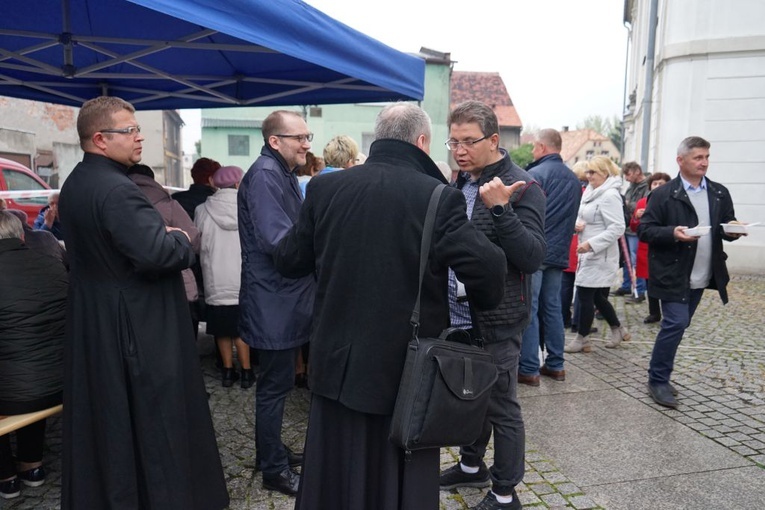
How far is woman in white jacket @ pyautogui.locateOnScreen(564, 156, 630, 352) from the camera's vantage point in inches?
213

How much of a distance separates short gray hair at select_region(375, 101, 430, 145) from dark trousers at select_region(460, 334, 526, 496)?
1.12 meters

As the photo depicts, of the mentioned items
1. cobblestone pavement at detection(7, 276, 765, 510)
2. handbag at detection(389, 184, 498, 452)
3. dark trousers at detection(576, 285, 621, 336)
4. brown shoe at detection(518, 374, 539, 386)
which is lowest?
cobblestone pavement at detection(7, 276, 765, 510)

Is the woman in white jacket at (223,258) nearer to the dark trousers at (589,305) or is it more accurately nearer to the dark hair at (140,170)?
the dark hair at (140,170)

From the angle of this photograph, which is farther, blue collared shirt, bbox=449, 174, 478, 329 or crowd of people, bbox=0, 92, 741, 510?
blue collared shirt, bbox=449, 174, 478, 329

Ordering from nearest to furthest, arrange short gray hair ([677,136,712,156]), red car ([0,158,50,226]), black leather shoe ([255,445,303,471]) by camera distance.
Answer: black leather shoe ([255,445,303,471]) < short gray hair ([677,136,712,156]) < red car ([0,158,50,226])

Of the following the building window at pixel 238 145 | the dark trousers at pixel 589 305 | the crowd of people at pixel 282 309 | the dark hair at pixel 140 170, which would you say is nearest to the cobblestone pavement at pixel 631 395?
the crowd of people at pixel 282 309

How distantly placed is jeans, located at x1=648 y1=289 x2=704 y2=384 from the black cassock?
3.34m

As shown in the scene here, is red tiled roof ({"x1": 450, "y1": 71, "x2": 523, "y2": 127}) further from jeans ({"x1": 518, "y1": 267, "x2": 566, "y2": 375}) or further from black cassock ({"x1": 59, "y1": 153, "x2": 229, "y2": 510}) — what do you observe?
black cassock ({"x1": 59, "y1": 153, "x2": 229, "y2": 510})

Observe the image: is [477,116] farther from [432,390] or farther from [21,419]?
[21,419]

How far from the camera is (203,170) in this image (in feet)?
15.9

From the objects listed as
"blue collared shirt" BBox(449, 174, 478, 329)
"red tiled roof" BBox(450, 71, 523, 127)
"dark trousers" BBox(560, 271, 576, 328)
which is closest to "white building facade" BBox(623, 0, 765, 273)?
"dark trousers" BBox(560, 271, 576, 328)

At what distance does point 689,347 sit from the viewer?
5.93 meters

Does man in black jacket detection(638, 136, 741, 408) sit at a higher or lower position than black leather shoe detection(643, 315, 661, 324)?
higher

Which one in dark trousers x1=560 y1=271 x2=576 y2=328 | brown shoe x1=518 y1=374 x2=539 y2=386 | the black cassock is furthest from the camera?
dark trousers x1=560 y1=271 x2=576 y2=328
